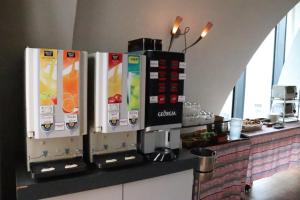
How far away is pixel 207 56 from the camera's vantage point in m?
3.23

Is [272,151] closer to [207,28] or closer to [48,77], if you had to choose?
[207,28]

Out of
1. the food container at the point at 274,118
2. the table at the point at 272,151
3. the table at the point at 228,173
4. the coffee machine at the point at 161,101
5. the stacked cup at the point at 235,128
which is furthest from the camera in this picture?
the food container at the point at 274,118

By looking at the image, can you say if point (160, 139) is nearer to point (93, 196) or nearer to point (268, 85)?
point (93, 196)

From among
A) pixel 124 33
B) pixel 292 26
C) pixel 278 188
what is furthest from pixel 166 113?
pixel 292 26

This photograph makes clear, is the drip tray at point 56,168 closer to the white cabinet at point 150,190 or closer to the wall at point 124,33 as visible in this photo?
the white cabinet at point 150,190

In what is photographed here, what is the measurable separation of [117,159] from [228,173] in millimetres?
1625

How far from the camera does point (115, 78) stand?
166 centimetres

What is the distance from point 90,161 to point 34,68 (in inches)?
27.4

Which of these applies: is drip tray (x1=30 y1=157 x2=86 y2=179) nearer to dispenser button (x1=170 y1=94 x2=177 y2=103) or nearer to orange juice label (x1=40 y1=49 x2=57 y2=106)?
orange juice label (x1=40 y1=49 x2=57 y2=106)

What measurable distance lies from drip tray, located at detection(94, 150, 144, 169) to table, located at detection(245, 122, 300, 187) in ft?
6.41

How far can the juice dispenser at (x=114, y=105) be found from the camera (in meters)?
1.64

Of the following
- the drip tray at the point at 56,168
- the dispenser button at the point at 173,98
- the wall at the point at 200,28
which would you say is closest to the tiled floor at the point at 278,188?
the wall at the point at 200,28

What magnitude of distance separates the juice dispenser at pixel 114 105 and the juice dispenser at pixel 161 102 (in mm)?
67

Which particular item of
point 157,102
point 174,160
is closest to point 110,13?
point 157,102
